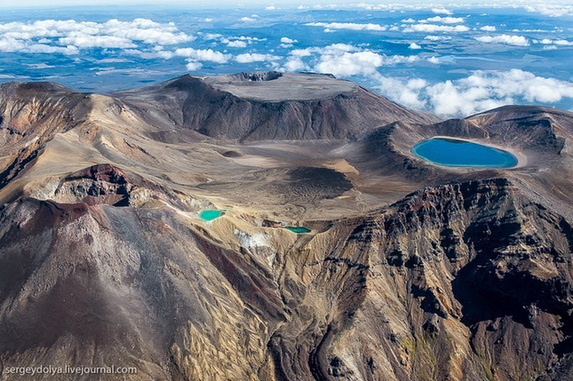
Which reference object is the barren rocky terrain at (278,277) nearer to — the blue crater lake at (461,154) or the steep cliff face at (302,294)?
the steep cliff face at (302,294)

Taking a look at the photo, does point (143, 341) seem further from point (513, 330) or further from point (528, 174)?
point (528, 174)

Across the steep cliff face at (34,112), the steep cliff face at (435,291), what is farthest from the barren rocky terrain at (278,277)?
the steep cliff face at (34,112)

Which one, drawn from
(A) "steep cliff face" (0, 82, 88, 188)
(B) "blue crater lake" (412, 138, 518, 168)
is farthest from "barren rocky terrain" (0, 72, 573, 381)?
(A) "steep cliff face" (0, 82, 88, 188)

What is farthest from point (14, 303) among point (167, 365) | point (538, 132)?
point (538, 132)

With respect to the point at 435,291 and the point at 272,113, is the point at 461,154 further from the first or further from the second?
the point at 435,291

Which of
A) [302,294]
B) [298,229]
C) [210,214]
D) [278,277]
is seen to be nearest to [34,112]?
[210,214]

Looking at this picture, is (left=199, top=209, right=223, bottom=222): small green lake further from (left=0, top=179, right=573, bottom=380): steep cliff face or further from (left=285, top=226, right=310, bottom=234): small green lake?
(left=285, top=226, right=310, bottom=234): small green lake
